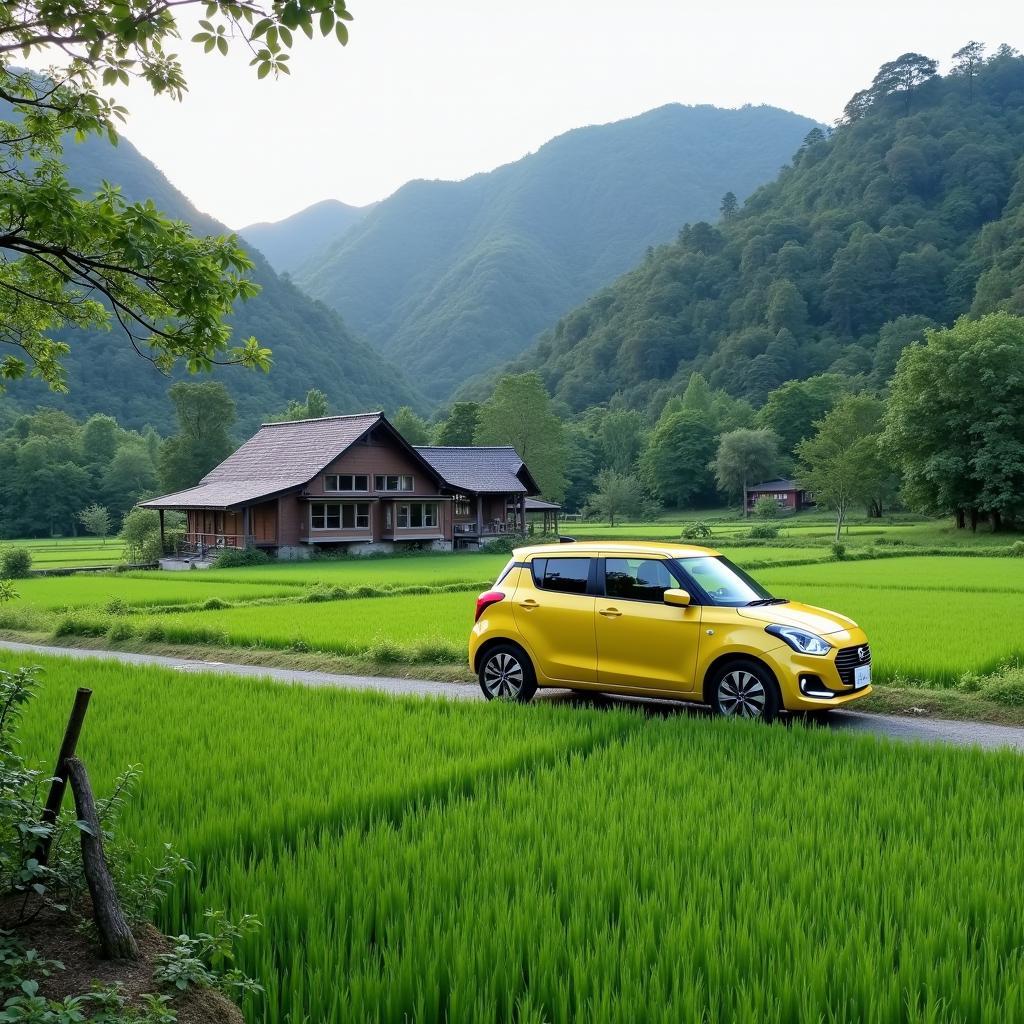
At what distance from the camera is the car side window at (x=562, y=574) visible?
36.0 ft

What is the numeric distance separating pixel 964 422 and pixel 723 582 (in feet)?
175

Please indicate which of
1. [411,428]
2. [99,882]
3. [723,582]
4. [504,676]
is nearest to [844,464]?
[723,582]

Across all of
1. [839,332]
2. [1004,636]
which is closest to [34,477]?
[1004,636]

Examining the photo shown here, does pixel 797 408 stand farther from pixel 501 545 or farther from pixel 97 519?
pixel 97 519

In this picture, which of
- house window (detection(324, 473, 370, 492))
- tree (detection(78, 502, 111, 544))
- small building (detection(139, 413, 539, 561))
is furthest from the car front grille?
tree (detection(78, 502, 111, 544))

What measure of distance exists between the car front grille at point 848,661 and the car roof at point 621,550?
1994 millimetres

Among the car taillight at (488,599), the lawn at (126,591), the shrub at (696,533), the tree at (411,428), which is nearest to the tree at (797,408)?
Result: the tree at (411,428)

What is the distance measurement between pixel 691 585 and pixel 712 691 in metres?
1.16

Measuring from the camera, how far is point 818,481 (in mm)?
63312

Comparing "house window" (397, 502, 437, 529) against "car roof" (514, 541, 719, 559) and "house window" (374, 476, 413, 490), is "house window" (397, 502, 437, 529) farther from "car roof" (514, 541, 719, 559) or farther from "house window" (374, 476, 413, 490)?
"car roof" (514, 541, 719, 559)

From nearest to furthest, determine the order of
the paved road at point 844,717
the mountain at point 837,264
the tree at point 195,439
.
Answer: the paved road at point 844,717, the tree at point 195,439, the mountain at point 837,264

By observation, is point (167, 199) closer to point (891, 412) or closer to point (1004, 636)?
point (891, 412)

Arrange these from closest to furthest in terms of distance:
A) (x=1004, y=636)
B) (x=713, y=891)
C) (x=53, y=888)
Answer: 1. (x=53, y=888)
2. (x=713, y=891)
3. (x=1004, y=636)

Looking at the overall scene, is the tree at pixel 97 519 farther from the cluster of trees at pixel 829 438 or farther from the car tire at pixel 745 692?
the car tire at pixel 745 692
